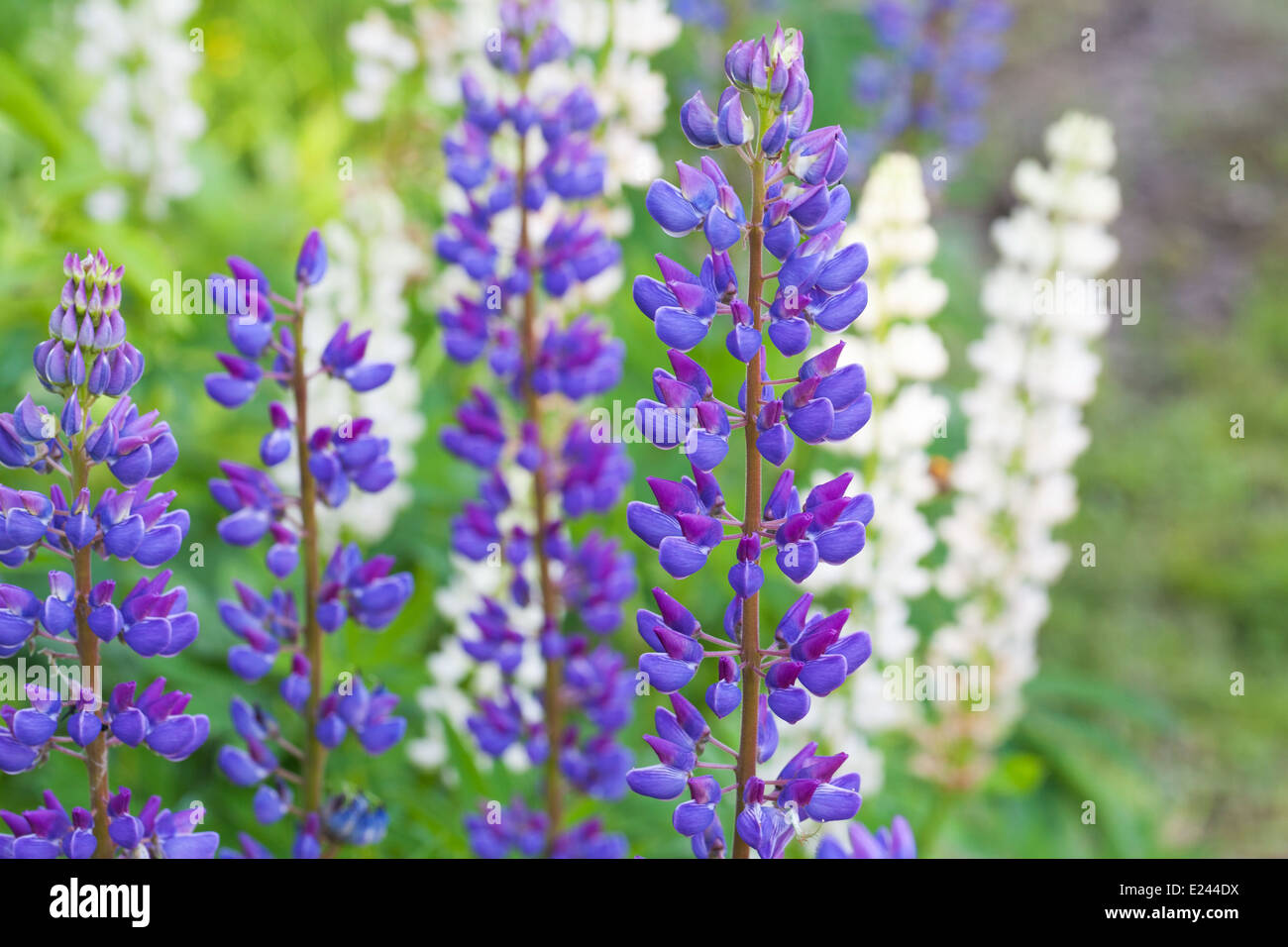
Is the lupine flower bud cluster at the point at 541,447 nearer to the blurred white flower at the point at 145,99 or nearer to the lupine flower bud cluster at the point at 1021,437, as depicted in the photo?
the lupine flower bud cluster at the point at 1021,437

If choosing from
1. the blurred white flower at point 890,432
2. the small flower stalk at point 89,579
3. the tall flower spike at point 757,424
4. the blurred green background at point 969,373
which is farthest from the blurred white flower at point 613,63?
the small flower stalk at point 89,579

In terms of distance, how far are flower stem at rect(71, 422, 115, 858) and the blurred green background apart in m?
1.08

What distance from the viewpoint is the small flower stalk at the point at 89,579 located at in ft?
4.91

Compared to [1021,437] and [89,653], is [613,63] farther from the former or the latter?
[89,653]

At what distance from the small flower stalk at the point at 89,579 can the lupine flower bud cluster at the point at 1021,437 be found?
7.33 ft

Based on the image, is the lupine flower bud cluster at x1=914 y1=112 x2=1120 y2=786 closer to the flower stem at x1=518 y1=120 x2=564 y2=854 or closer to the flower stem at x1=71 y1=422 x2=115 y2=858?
the flower stem at x1=518 y1=120 x2=564 y2=854

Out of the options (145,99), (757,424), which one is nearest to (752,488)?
(757,424)

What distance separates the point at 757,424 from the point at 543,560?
3.23 feet

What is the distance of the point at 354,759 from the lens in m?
2.95

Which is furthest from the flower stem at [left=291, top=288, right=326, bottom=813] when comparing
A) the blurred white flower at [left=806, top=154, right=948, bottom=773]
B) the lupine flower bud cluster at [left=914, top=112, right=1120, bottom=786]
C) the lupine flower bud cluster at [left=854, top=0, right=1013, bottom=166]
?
the lupine flower bud cluster at [left=854, top=0, right=1013, bottom=166]

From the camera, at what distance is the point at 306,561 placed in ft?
6.30

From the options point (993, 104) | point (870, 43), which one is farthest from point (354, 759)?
point (993, 104)
